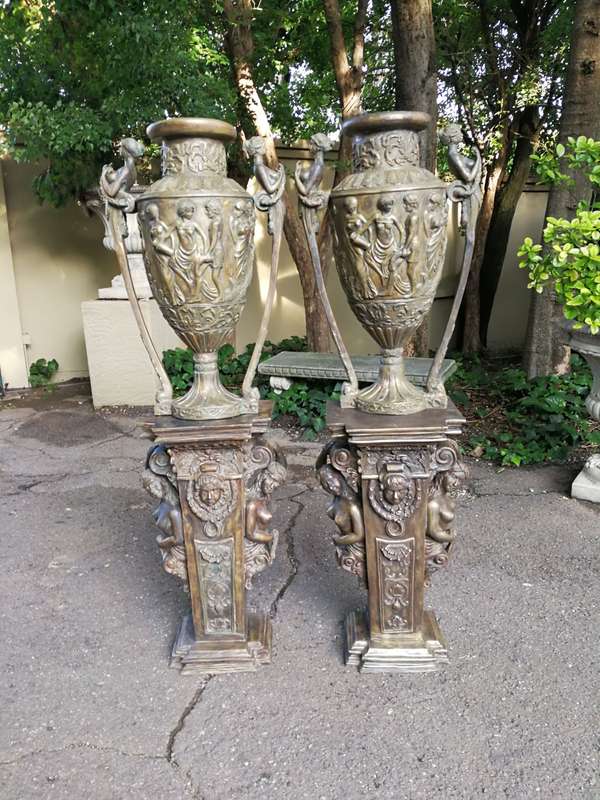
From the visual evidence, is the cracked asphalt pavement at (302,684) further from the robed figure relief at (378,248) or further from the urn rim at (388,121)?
the urn rim at (388,121)

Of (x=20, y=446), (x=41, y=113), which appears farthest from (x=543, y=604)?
(x=41, y=113)

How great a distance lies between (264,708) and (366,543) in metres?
0.58

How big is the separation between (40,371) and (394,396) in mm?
4757

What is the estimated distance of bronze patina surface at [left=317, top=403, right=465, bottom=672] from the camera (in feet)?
5.80

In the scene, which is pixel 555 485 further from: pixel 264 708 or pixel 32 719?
pixel 32 719

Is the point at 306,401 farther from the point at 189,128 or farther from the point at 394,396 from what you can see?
the point at 189,128

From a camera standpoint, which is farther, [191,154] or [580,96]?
[580,96]

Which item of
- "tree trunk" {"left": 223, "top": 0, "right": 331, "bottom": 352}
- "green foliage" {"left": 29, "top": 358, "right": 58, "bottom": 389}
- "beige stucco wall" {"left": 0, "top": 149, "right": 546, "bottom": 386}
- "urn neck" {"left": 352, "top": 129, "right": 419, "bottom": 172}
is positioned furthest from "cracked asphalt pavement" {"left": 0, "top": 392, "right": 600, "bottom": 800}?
"beige stucco wall" {"left": 0, "top": 149, "right": 546, "bottom": 386}

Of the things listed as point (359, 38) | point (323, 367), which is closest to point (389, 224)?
point (323, 367)

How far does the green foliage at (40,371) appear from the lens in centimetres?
568

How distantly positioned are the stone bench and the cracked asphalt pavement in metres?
1.28

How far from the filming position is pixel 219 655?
197cm

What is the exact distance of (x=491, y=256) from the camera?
6098 mm

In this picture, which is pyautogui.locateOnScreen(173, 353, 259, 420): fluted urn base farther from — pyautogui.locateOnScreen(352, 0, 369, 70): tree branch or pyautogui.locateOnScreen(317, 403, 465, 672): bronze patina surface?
pyautogui.locateOnScreen(352, 0, 369, 70): tree branch
